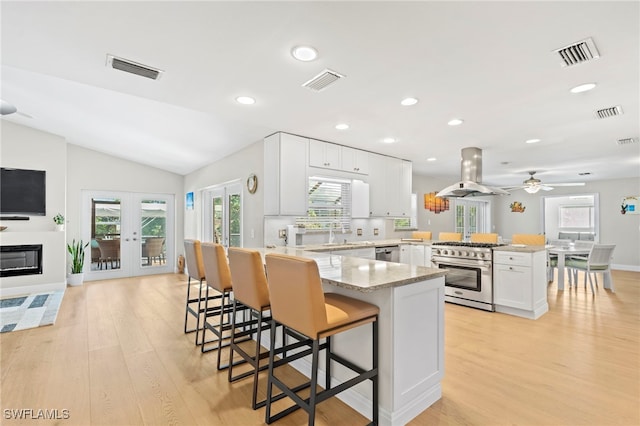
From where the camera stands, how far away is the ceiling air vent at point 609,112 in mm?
3196

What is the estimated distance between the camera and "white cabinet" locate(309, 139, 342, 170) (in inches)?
178

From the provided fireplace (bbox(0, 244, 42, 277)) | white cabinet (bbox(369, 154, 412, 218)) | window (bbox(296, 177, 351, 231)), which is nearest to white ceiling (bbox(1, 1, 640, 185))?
window (bbox(296, 177, 351, 231))

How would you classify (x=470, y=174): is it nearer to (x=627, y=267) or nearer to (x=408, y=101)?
(x=408, y=101)

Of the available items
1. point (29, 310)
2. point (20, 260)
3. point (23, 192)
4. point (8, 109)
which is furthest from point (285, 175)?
point (20, 260)

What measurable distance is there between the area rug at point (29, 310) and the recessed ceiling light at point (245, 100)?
12.2 ft

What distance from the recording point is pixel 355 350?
80.1 inches

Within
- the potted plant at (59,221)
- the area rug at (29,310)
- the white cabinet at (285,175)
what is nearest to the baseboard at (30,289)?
the area rug at (29,310)

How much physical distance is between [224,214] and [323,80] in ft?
13.4

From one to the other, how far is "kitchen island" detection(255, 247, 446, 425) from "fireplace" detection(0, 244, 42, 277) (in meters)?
6.15

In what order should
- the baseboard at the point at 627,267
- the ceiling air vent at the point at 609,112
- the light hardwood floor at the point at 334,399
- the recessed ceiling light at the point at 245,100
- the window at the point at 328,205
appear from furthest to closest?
the baseboard at the point at 627,267, the window at the point at 328,205, the ceiling air vent at the point at 609,112, the recessed ceiling light at the point at 245,100, the light hardwood floor at the point at 334,399

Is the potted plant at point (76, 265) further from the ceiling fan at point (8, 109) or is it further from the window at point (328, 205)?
the window at point (328, 205)

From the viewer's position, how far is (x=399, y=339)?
184 cm

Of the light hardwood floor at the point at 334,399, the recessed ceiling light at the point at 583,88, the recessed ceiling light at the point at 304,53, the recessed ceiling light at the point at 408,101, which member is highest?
the recessed ceiling light at the point at 304,53

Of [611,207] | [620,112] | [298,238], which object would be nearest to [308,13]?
[298,238]
